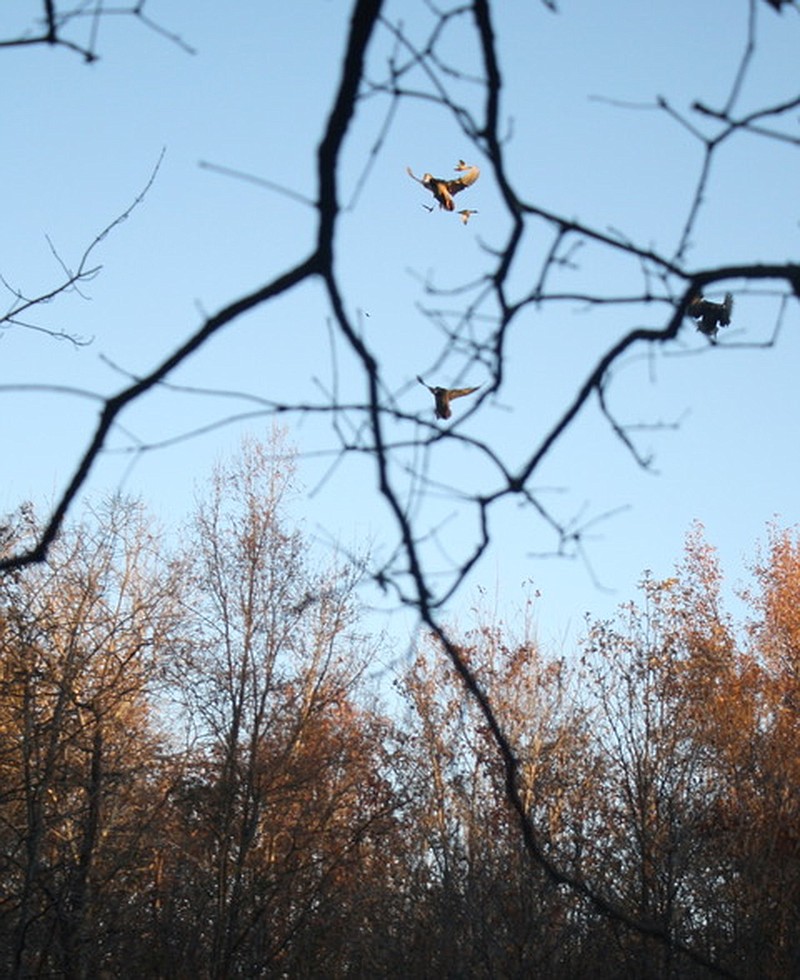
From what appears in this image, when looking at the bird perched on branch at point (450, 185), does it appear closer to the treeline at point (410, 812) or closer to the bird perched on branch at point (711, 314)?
the bird perched on branch at point (711, 314)

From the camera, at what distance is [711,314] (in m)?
1.67

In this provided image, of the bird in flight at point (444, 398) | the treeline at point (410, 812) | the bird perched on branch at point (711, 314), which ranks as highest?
the treeline at point (410, 812)

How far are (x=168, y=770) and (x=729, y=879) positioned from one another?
6.71 meters

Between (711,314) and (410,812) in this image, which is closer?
(711,314)

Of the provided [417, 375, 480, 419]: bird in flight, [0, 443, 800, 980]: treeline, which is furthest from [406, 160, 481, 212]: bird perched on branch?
[0, 443, 800, 980]: treeline

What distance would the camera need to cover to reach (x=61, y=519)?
1.29m

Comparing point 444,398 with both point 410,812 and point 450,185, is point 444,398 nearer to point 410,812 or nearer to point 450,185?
point 450,185

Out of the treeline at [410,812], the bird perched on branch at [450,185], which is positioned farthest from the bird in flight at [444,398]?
the treeline at [410,812]

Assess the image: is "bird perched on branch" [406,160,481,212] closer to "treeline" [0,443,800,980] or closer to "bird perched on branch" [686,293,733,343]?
"bird perched on branch" [686,293,733,343]

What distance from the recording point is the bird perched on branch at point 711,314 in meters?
1.65

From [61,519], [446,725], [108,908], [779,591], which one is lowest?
[61,519]

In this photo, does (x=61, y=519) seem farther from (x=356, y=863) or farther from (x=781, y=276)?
(x=356, y=863)

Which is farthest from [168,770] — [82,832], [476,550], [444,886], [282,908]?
[476,550]

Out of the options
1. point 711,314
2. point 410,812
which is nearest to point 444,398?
point 711,314
